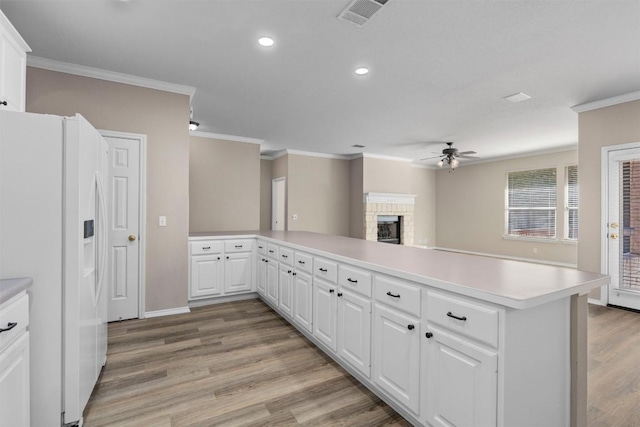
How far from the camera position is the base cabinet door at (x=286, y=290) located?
322 cm

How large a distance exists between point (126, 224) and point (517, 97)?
484 cm

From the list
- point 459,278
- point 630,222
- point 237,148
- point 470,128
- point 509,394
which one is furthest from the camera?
point 237,148

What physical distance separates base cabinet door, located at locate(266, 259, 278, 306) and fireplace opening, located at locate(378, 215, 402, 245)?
187 inches

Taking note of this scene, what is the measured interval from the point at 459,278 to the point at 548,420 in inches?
30.3

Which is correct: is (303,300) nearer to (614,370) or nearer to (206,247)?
(206,247)

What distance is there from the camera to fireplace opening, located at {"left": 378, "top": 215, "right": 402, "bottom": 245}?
26.7 ft

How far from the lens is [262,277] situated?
4.07m

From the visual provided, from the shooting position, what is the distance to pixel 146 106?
348cm

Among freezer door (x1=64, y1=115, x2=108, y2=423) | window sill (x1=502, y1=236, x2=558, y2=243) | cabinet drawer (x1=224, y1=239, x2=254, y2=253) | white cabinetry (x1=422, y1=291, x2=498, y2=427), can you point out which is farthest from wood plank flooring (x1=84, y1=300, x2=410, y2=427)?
window sill (x1=502, y1=236, x2=558, y2=243)

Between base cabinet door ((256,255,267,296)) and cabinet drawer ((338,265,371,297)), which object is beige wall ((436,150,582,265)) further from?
cabinet drawer ((338,265,371,297))

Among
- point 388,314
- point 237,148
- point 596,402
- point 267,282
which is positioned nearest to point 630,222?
point 596,402

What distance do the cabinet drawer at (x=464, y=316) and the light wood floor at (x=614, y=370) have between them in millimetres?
1206

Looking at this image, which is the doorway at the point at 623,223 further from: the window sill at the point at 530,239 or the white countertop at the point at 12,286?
the white countertop at the point at 12,286

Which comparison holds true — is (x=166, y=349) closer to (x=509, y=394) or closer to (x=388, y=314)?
(x=388, y=314)
